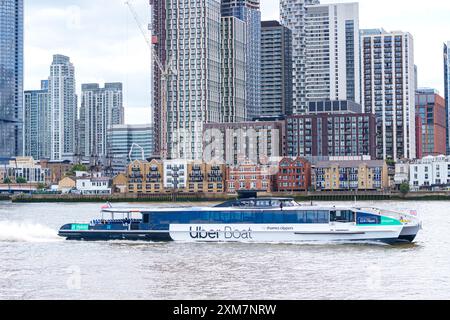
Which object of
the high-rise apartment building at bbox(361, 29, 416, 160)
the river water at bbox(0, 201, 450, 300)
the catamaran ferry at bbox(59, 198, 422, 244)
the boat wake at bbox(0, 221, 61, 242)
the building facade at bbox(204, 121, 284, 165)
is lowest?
the river water at bbox(0, 201, 450, 300)

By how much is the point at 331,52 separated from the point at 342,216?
532ft

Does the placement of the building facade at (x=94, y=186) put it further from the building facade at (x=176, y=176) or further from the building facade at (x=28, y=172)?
the building facade at (x=28, y=172)

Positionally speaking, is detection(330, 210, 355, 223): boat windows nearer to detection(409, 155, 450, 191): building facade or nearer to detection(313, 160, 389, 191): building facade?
detection(313, 160, 389, 191): building facade

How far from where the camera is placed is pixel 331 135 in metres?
155

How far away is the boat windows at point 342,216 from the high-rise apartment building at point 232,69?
146 m

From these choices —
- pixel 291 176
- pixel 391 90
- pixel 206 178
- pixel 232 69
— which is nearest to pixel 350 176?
pixel 291 176

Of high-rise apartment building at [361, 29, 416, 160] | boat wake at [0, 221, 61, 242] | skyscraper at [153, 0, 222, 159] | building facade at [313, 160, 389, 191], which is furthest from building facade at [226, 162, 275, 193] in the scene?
boat wake at [0, 221, 61, 242]

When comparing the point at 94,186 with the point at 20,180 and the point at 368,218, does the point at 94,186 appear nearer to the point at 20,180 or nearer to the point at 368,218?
the point at 20,180

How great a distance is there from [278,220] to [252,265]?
8.17 m

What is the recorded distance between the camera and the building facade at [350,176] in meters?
133

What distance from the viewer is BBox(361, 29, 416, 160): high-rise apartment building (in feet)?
597

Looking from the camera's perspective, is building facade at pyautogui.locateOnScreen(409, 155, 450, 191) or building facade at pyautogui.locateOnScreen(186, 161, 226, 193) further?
building facade at pyautogui.locateOnScreen(409, 155, 450, 191)

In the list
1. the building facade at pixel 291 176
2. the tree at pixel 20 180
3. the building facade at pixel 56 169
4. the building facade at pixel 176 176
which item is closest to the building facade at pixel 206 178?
the building facade at pixel 176 176

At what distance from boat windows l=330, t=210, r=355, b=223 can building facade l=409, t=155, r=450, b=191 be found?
97.4m
